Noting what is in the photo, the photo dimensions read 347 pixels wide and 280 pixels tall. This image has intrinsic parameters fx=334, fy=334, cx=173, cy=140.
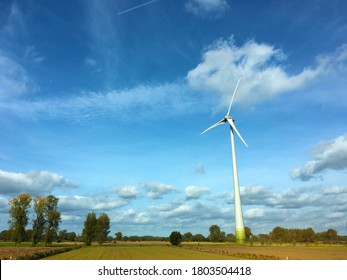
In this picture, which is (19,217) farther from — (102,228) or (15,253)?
(102,228)

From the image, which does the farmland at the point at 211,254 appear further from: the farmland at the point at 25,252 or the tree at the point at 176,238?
the tree at the point at 176,238

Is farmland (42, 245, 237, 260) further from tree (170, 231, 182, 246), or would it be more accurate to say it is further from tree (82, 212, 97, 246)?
tree (82, 212, 97, 246)

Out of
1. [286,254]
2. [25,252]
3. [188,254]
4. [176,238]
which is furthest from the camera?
[176,238]

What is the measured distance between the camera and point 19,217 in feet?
367

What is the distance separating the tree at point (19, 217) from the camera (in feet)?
360

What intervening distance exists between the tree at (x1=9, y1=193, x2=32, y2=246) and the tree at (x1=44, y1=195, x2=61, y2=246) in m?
9.92

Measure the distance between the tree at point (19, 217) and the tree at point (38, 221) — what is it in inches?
220

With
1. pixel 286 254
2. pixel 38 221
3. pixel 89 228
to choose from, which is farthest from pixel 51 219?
pixel 286 254

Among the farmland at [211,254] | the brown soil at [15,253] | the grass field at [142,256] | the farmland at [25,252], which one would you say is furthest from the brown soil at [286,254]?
the brown soil at [15,253]

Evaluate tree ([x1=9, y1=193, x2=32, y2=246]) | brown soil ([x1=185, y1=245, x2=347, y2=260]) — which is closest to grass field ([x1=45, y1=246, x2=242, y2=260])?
brown soil ([x1=185, y1=245, x2=347, y2=260])

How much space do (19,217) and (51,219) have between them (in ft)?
44.0

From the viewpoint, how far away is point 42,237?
394ft

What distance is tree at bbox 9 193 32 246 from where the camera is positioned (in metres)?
110
